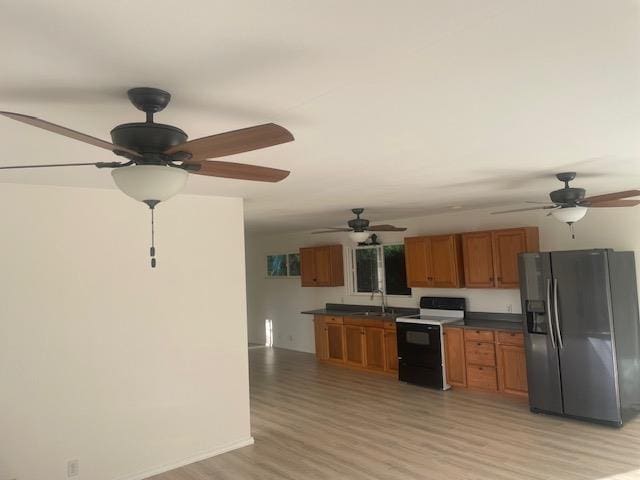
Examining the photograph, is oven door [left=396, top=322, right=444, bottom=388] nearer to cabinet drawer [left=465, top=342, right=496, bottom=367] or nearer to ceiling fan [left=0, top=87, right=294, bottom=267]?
cabinet drawer [left=465, top=342, right=496, bottom=367]

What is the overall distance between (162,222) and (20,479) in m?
2.11

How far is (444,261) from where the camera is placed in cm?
656

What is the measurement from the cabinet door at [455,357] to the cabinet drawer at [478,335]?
87mm

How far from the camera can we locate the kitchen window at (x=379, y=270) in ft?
25.2

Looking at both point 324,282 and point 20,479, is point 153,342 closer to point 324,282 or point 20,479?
point 20,479

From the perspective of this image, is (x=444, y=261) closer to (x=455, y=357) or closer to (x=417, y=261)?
(x=417, y=261)

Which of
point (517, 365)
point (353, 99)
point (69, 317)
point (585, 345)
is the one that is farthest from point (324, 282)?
point (353, 99)

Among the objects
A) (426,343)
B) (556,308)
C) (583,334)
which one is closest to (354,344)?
(426,343)

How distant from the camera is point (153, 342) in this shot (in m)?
3.89

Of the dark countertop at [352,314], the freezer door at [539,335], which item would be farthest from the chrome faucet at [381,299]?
the freezer door at [539,335]

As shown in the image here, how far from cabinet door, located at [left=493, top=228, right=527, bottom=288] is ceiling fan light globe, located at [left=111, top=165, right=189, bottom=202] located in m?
5.03

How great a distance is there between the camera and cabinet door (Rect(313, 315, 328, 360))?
8.11 meters

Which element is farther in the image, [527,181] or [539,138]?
[527,181]

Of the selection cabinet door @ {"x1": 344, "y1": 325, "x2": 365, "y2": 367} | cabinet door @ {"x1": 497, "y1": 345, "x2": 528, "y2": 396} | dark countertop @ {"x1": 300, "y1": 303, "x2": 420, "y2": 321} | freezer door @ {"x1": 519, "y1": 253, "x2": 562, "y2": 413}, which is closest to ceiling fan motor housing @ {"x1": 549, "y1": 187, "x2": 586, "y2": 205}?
freezer door @ {"x1": 519, "y1": 253, "x2": 562, "y2": 413}
